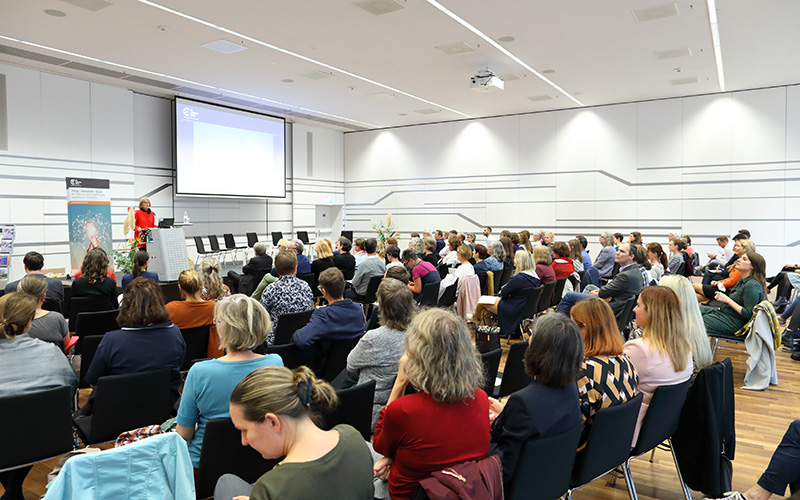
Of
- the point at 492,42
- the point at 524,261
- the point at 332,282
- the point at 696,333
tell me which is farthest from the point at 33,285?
the point at 492,42

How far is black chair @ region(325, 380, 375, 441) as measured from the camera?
2.43m

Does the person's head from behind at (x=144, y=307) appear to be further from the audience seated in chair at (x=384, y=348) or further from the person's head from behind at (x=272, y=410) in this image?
the person's head from behind at (x=272, y=410)

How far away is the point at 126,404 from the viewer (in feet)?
9.27

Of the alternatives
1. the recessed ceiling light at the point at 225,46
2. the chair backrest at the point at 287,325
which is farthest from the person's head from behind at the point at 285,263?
the recessed ceiling light at the point at 225,46

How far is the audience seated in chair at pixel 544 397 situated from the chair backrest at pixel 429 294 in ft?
14.3

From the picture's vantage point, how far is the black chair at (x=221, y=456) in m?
2.11

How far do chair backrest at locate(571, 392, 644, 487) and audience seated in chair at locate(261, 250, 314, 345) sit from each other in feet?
9.50

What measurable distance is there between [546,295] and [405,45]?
4.85 meters

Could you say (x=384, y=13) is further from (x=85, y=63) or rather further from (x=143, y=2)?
(x=85, y=63)

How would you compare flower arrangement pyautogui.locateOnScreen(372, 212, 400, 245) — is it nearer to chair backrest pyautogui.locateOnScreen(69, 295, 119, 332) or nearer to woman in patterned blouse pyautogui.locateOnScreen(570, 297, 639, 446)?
chair backrest pyautogui.locateOnScreen(69, 295, 119, 332)

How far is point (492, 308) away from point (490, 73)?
17.8ft

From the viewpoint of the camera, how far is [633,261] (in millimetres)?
6375

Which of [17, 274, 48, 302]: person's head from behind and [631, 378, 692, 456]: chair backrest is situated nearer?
[631, 378, 692, 456]: chair backrest

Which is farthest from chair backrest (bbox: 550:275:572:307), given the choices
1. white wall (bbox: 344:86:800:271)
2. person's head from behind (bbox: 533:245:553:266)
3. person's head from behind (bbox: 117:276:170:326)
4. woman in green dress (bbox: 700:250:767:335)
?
white wall (bbox: 344:86:800:271)
